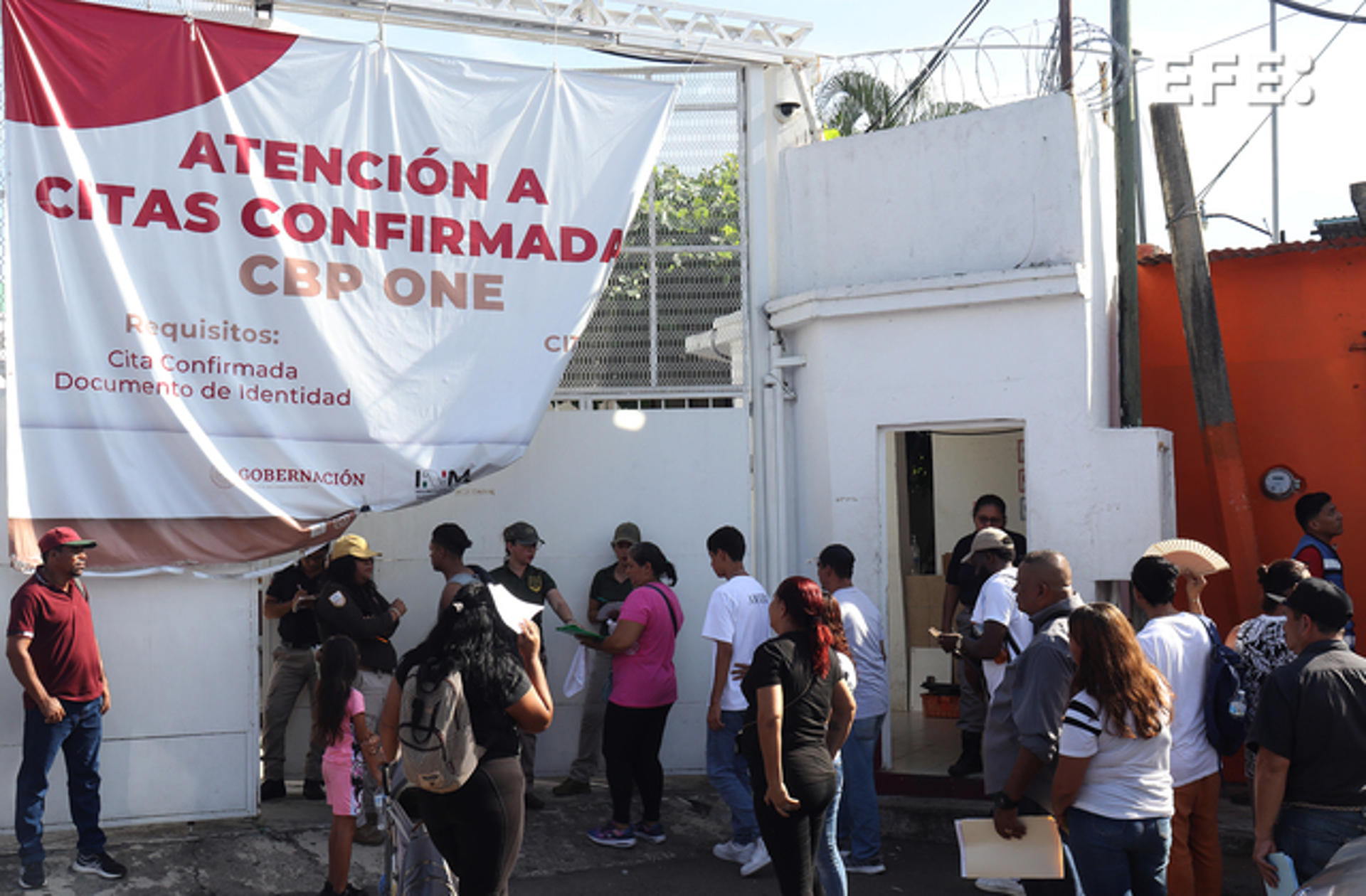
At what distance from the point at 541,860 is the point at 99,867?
2.30m

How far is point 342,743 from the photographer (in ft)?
19.5

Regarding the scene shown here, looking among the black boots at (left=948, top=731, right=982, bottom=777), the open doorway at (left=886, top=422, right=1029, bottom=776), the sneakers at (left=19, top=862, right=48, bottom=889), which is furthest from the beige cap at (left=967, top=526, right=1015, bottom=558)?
the sneakers at (left=19, top=862, right=48, bottom=889)

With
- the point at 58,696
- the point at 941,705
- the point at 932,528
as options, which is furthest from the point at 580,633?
the point at 932,528

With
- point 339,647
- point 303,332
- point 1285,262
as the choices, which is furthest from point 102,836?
point 1285,262

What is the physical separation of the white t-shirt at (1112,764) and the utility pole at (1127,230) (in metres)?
4.45

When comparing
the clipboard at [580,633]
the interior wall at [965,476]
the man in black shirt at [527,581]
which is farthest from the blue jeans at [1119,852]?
the interior wall at [965,476]

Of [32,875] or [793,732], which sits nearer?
[793,732]

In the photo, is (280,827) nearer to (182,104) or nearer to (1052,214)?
(182,104)

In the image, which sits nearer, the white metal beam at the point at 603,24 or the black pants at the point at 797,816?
the black pants at the point at 797,816

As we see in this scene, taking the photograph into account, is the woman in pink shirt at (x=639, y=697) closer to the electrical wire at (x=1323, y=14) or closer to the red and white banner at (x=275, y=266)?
the red and white banner at (x=275, y=266)

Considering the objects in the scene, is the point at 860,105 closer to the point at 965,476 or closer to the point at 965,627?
the point at 965,476

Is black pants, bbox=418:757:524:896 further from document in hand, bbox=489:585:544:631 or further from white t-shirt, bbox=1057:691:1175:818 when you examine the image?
white t-shirt, bbox=1057:691:1175:818

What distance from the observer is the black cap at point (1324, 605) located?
4.27 m

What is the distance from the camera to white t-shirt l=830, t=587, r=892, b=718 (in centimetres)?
643
